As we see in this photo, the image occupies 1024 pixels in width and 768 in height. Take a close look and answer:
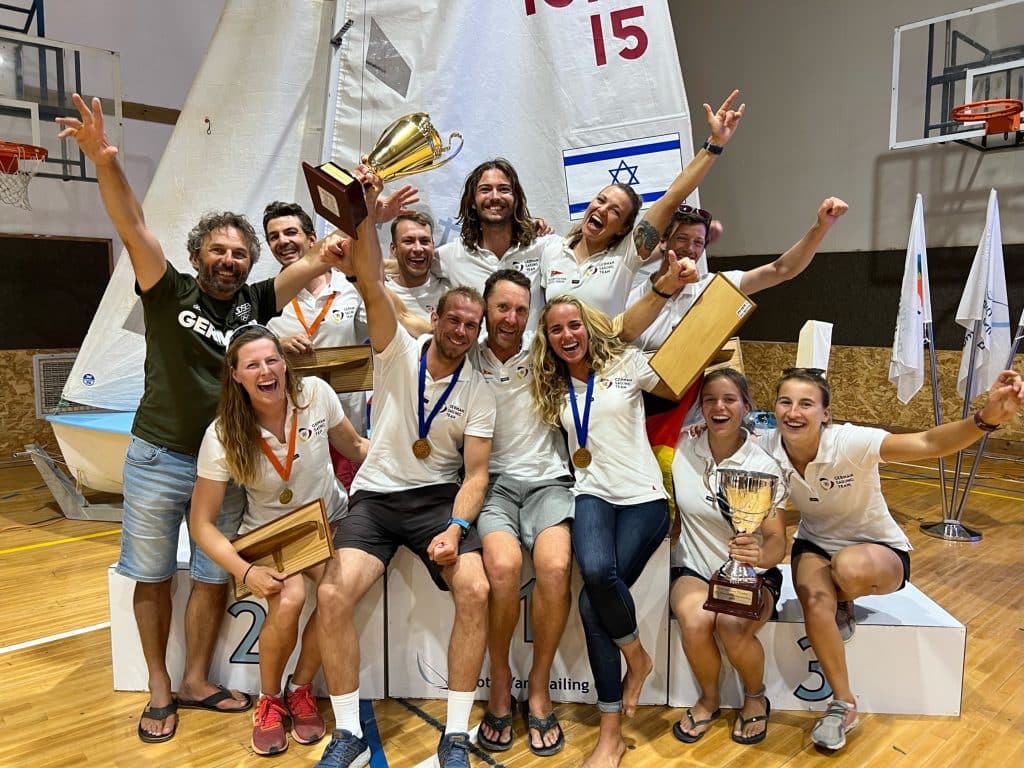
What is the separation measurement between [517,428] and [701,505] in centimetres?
70

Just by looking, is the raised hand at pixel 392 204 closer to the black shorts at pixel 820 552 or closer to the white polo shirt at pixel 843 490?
the white polo shirt at pixel 843 490

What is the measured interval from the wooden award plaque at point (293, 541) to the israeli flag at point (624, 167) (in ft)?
7.83

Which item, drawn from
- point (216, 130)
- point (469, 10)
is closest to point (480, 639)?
point (469, 10)

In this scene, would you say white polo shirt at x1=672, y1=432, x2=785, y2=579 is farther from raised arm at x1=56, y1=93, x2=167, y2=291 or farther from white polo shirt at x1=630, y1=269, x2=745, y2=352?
raised arm at x1=56, y1=93, x2=167, y2=291

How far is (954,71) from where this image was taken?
24.0 feet

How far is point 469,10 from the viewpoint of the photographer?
392 centimetres

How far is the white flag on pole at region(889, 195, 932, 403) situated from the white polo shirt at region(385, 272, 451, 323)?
10.7ft

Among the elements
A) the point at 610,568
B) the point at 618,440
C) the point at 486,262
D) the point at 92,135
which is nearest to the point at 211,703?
the point at 610,568

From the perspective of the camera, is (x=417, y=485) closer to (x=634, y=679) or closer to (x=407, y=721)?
(x=407, y=721)

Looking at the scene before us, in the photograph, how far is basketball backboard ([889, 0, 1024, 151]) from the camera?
6.92 meters

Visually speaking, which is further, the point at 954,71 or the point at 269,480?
the point at 954,71

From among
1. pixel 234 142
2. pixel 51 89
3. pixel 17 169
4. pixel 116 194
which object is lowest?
pixel 116 194

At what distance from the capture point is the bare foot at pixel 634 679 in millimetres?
2350

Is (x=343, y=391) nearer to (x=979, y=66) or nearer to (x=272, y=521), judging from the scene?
(x=272, y=521)
